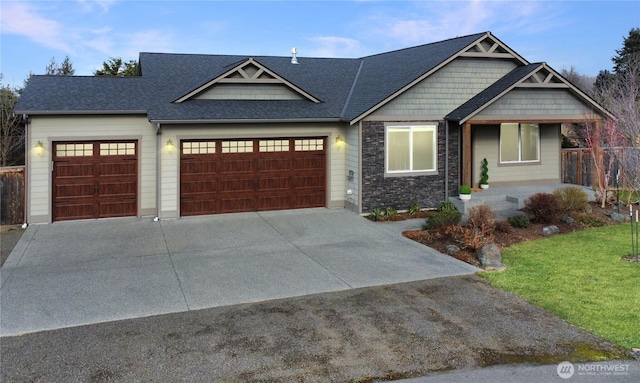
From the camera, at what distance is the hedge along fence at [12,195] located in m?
13.8

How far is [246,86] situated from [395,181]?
5822mm

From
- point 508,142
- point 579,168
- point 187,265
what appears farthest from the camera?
point 579,168

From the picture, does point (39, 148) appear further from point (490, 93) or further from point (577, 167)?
point (577, 167)

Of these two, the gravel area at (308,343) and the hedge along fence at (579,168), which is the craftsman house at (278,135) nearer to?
the hedge along fence at (579,168)

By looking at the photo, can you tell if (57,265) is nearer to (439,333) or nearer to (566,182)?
(439,333)

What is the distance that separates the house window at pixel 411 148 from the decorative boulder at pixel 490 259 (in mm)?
6158

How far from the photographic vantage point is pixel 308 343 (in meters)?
6.23

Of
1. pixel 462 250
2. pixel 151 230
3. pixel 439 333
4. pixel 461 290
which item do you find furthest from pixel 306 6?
pixel 439 333

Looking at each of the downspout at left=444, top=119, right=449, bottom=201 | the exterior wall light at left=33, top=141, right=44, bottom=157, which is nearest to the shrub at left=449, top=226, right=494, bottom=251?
the downspout at left=444, top=119, right=449, bottom=201

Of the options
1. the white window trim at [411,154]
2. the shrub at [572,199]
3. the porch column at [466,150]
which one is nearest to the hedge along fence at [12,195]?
the white window trim at [411,154]

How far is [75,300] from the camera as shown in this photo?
793cm

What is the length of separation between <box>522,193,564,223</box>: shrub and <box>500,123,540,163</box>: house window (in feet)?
13.7

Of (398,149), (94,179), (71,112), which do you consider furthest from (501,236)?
(71,112)

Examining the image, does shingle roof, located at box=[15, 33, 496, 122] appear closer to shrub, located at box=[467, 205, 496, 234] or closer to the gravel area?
shrub, located at box=[467, 205, 496, 234]
